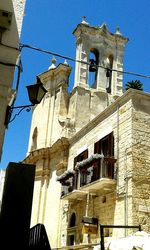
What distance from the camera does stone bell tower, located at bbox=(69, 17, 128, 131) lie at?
68.8ft

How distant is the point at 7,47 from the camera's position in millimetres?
6160

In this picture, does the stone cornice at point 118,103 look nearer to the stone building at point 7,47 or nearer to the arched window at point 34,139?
the arched window at point 34,139

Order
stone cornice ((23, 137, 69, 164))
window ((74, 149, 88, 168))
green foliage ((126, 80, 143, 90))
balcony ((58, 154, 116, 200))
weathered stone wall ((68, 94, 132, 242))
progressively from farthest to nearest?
green foliage ((126, 80, 143, 90)) → stone cornice ((23, 137, 69, 164)) → window ((74, 149, 88, 168)) → balcony ((58, 154, 116, 200)) → weathered stone wall ((68, 94, 132, 242))

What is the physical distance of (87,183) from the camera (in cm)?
1420

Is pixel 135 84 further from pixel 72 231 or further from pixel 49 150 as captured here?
pixel 72 231

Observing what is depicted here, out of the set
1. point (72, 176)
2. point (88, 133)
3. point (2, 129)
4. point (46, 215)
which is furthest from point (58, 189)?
point (2, 129)

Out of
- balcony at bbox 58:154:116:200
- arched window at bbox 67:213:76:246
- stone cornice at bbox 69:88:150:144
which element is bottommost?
arched window at bbox 67:213:76:246

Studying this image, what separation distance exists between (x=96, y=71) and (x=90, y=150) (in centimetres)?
886

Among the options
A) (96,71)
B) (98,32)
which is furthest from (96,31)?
(96,71)

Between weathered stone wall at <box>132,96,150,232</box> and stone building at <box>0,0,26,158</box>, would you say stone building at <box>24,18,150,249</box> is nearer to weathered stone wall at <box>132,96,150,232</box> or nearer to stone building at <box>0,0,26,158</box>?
weathered stone wall at <box>132,96,150,232</box>

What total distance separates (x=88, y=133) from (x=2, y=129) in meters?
11.1

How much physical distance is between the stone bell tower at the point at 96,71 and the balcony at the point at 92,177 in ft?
18.7

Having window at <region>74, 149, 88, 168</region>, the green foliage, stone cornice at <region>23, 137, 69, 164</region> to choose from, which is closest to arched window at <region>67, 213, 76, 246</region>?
window at <region>74, 149, 88, 168</region>

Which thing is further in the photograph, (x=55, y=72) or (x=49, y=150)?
(x=55, y=72)
